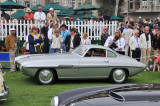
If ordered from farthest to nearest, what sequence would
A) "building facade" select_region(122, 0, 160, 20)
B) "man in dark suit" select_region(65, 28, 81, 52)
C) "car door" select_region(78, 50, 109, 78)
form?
1. "building facade" select_region(122, 0, 160, 20)
2. "man in dark suit" select_region(65, 28, 81, 52)
3. "car door" select_region(78, 50, 109, 78)

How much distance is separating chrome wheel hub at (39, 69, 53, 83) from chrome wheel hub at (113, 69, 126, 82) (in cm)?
223

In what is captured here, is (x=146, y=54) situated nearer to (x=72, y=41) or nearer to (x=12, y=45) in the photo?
(x=72, y=41)

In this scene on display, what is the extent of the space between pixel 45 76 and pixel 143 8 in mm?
44624

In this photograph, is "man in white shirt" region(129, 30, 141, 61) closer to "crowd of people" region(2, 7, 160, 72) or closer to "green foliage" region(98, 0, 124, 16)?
"crowd of people" region(2, 7, 160, 72)

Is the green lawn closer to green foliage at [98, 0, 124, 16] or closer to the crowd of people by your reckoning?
the crowd of people

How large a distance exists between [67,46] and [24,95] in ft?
20.1

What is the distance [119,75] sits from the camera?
11234 millimetres

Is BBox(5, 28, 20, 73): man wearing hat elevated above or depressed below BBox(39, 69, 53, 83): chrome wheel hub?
above

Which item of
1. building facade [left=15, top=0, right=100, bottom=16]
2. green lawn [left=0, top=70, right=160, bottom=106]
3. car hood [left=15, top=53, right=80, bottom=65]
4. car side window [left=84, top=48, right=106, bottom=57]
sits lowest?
green lawn [left=0, top=70, right=160, bottom=106]

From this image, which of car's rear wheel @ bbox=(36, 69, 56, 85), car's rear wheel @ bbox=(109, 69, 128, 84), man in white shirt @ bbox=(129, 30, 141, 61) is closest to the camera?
car's rear wheel @ bbox=(36, 69, 56, 85)

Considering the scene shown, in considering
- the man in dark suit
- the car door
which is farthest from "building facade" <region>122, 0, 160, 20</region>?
the car door

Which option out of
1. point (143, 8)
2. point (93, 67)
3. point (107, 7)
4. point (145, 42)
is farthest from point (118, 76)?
point (143, 8)

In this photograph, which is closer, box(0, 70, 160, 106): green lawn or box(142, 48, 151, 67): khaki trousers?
box(0, 70, 160, 106): green lawn

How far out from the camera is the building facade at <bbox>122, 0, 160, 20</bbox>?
171 ft
